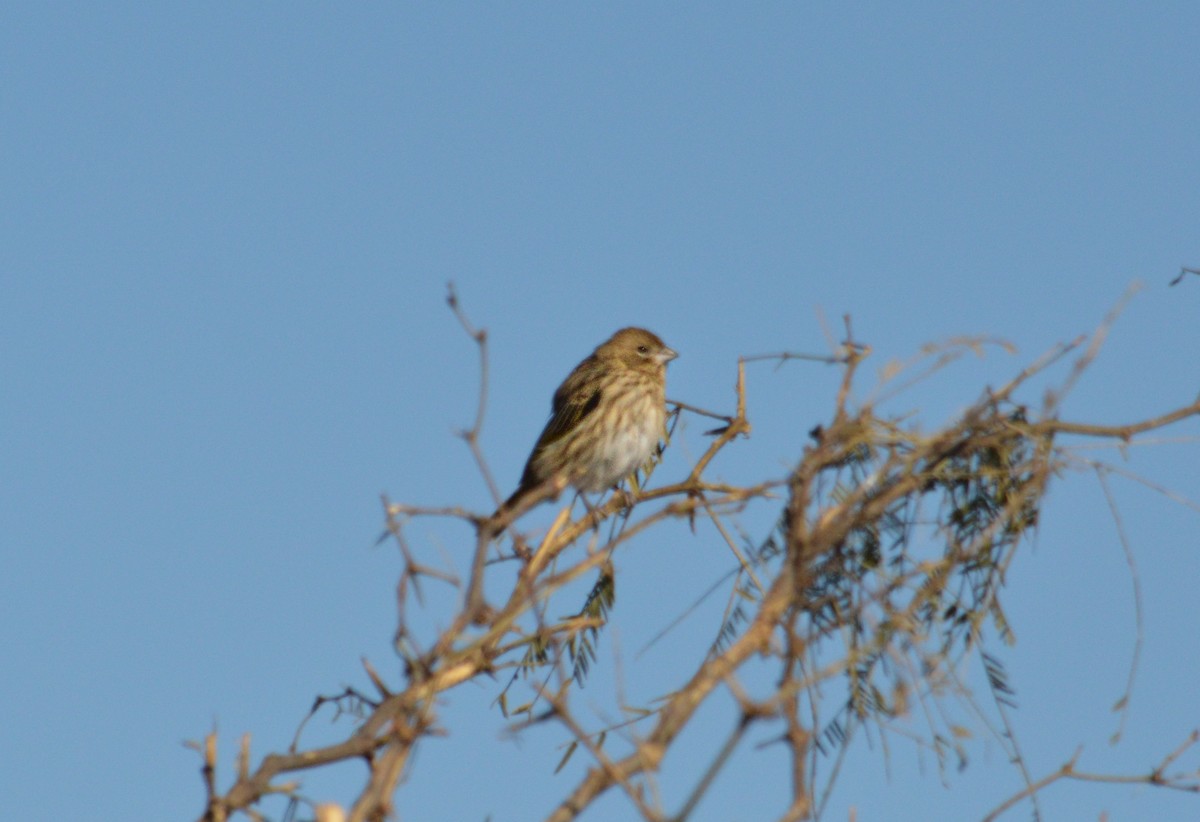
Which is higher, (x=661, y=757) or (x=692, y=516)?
(x=692, y=516)

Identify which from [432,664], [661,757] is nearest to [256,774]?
[432,664]

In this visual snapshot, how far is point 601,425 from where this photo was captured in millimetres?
8227

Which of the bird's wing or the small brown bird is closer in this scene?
the small brown bird

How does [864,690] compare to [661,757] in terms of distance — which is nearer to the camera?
[661,757]

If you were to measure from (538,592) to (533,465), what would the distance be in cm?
610

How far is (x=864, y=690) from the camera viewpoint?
289 cm

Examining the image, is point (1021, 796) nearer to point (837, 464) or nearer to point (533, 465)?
point (837, 464)

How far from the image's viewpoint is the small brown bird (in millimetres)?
8062

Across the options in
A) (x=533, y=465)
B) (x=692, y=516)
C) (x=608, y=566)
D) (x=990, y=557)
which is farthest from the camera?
(x=533, y=465)

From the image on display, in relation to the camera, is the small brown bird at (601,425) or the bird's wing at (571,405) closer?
the small brown bird at (601,425)

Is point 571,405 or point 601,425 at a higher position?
point 571,405

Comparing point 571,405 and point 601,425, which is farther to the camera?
point 571,405

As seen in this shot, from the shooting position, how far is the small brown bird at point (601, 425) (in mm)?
8062

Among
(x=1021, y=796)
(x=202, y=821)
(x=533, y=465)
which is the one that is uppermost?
(x=533, y=465)
